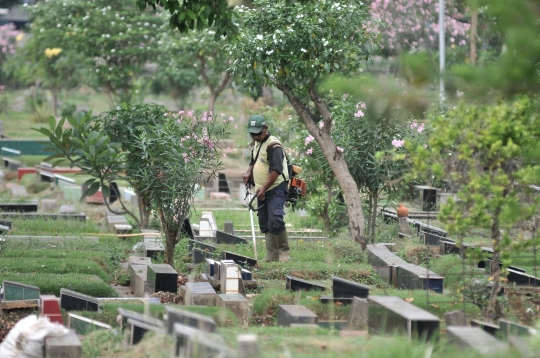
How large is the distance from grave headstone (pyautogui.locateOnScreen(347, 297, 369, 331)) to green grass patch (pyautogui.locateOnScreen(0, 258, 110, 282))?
3.41m

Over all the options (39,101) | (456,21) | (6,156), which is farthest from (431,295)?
(39,101)

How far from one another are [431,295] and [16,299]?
3.72 metres

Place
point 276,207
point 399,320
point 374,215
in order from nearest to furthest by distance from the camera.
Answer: point 399,320 < point 276,207 < point 374,215

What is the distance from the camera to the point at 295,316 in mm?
7031

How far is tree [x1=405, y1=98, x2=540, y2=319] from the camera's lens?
22.6 feet

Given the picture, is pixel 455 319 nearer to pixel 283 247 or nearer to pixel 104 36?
pixel 283 247

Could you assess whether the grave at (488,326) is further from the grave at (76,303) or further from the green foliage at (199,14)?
the green foliage at (199,14)

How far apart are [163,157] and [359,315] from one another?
452 centimetres

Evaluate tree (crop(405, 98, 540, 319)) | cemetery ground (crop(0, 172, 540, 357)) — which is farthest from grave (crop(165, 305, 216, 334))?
tree (crop(405, 98, 540, 319))

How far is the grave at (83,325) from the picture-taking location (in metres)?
7.09

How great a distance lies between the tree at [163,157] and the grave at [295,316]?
343 cm

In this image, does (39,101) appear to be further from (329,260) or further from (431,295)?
(431,295)

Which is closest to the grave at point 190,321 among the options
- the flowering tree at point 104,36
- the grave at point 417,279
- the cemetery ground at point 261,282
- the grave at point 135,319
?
the cemetery ground at point 261,282

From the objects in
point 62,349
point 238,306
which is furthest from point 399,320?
point 62,349
